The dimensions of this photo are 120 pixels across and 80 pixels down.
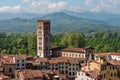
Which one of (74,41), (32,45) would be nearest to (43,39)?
(32,45)

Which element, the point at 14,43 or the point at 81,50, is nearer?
the point at 81,50

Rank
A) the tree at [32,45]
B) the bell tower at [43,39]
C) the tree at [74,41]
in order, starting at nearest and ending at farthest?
the bell tower at [43,39]
the tree at [32,45]
the tree at [74,41]

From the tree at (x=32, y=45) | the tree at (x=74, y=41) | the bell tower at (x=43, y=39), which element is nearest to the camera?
the bell tower at (x=43, y=39)

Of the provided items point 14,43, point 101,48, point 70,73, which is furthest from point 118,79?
point 14,43

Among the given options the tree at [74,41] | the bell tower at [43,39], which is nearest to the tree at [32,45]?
the tree at [74,41]

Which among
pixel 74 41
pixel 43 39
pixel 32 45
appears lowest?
pixel 32 45

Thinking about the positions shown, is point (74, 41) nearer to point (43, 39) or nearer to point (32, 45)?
point (32, 45)

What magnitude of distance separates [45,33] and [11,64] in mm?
31078

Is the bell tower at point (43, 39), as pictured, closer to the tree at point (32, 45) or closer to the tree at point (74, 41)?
the tree at point (32, 45)

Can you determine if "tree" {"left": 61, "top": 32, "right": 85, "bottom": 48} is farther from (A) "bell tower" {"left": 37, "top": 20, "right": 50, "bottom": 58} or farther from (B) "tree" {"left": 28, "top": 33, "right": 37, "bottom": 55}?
(A) "bell tower" {"left": 37, "top": 20, "right": 50, "bottom": 58}

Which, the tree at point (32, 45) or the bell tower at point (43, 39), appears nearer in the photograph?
the bell tower at point (43, 39)

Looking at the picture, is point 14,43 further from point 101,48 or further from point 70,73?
point 70,73

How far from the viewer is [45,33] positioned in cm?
9806

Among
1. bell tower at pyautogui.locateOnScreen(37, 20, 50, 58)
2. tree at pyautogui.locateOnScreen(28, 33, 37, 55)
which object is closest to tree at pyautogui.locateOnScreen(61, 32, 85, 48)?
tree at pyautogui.locateOnScreen(28, 33, 37, 55)
